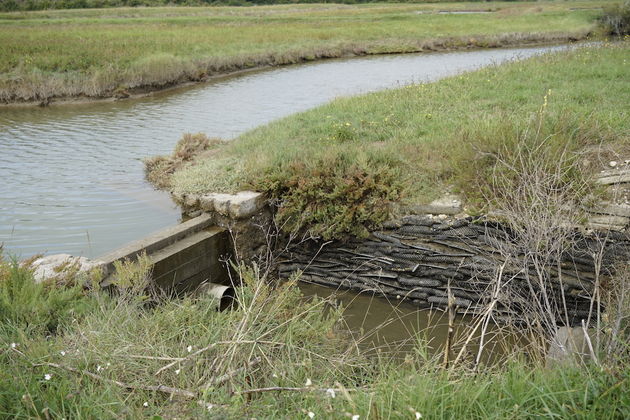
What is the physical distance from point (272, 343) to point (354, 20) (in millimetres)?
39228

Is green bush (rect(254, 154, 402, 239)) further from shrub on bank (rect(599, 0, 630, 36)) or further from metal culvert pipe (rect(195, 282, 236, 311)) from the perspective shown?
shrub on bank (rect(599, 0, 630, 36))

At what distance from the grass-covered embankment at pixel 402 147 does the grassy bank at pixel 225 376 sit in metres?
3.00

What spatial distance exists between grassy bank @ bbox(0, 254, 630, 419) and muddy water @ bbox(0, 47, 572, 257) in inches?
127

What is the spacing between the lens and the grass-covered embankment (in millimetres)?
Answer: 7176

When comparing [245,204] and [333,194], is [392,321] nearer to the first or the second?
[333,194]

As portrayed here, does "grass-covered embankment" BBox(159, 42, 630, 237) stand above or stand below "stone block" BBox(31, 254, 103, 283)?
above

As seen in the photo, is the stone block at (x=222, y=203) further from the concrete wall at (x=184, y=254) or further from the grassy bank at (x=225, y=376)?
the grassy bank at (x=225, y=376)

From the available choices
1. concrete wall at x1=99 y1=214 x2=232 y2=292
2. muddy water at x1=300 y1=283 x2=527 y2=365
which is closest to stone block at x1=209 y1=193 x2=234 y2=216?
concrete wall at x1=99 y1=214 x2=232 y2=292

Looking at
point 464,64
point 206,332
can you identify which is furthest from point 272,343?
point 464,64

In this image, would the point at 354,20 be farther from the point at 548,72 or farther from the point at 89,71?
the point at 548,72

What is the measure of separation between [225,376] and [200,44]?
23.7 metres

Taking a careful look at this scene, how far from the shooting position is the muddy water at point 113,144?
8.11 m

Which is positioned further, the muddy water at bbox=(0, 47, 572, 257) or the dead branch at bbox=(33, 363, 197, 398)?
the muddy water at bbox=(0, 47, 572, 257)

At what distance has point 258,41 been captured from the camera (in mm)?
27344
